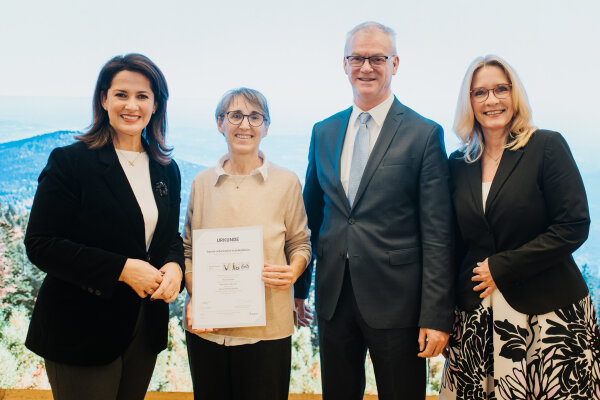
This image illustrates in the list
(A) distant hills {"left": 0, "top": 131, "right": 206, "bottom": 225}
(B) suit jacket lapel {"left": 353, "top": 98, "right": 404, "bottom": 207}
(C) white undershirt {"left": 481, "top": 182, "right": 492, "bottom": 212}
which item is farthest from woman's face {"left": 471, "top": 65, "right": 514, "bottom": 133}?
(A) distant hills {"left": 0, "top": 131, "right": 206, "bottom": 225}

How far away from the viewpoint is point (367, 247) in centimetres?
163

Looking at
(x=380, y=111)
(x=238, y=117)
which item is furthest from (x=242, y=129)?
(x=380, y=111)

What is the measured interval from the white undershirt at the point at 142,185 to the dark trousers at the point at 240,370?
0.50m

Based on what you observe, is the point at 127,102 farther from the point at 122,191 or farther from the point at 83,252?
the point at 83,252

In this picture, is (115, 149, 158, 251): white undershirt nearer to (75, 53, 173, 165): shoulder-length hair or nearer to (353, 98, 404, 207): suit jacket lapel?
(75, 53, 173, 165): shoulder-length hair

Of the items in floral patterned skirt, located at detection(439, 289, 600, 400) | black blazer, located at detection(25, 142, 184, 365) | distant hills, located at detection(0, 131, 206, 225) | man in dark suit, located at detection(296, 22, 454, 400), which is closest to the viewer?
black blazer, located at detection(25, 142, 184, 365)

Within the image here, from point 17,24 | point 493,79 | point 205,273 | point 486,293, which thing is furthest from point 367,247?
point 17,24

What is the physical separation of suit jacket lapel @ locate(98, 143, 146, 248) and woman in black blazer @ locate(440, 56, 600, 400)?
1252 millimetres

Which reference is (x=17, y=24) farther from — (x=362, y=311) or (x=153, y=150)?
(x=362, y=311)

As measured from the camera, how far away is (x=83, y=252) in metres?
1.34

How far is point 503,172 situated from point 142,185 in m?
1.41

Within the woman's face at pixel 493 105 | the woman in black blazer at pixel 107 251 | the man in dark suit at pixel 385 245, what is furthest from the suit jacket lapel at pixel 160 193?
the woman's face at pixel 493 105

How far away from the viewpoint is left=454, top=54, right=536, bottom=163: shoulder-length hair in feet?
5.52

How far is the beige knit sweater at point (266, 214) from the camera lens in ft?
5.35
